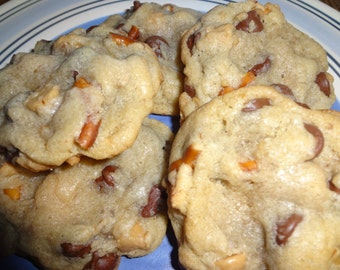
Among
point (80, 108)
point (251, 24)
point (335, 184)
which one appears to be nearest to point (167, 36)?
point (251, 24)

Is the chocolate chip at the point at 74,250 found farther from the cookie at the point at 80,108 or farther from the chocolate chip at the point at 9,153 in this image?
the chocolate chip at the point at 9,153

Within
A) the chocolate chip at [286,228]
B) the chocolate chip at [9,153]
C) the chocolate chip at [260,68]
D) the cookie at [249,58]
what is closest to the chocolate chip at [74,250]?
the chocolate chip at [9,153]

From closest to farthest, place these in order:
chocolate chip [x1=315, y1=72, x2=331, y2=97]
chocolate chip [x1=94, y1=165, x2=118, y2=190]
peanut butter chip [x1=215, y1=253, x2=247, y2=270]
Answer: peanut butter chip [x1=215, y1=253, x2=247, y2=270] < chocolate chip [x1=94, y1=165, x2=118, y2=190] < chocolate chip [x1=315, y1=72, x2=331, y2=97]

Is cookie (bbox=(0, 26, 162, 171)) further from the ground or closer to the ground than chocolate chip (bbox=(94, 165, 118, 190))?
further from the ground

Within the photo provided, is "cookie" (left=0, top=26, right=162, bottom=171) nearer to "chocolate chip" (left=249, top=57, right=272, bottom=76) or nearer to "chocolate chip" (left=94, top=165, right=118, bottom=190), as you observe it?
"chocolate chip" (left=94, top=165, right=118, bottom=190)

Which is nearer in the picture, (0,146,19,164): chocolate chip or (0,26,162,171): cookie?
A: (0,26,162,171): cookie

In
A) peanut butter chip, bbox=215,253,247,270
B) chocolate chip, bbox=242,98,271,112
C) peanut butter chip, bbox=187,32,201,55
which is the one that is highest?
peanut butter chip, bbox=187,32,201,55

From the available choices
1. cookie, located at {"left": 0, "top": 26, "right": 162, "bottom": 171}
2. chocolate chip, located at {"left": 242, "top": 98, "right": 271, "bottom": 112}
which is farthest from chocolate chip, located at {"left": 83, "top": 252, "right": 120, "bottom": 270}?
chocolate chip, located at {"left": 242, "top": 98, "right": 271, "bottom": 112}

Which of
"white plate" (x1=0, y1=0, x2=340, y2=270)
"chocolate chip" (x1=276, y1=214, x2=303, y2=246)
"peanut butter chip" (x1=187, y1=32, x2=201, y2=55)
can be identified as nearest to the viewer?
"chocolate chip" (x1=276, y1=214, x2=303, y2=246)
